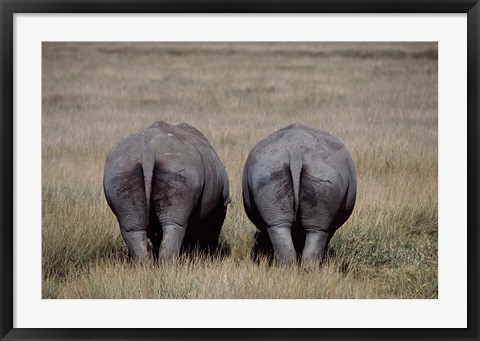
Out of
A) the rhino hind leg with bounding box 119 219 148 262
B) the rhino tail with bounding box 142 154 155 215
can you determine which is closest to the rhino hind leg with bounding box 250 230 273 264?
the rhino hind leg with bounding box 119 219 148 262

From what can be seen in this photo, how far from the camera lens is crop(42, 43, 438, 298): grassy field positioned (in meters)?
6.52

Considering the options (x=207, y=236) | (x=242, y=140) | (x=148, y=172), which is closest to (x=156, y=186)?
(x=148, y=172)

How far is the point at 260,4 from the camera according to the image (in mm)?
5938

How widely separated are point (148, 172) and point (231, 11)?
4.55 ft

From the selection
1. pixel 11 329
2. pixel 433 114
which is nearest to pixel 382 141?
pixel 433 114

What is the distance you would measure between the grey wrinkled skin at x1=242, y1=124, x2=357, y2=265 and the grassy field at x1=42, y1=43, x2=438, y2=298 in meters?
0.27

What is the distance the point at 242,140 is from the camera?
12.6 m

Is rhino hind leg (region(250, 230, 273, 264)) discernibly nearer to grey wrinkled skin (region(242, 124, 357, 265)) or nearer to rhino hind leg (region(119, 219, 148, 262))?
grey wrinkled skin (region(242, 124, 357, 265))

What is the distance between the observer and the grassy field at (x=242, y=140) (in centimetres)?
652

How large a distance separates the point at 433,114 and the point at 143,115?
543cm

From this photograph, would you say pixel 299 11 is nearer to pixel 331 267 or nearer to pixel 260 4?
pixel 260 4

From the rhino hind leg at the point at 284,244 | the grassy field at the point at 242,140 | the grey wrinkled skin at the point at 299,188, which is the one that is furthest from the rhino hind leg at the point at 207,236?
the rhino hind leg at the point at 284,244

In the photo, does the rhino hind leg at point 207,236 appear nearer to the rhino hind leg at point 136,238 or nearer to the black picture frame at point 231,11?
the rhino hind leg at point 136,238

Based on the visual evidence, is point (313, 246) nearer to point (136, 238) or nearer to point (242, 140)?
point (136, 238)
